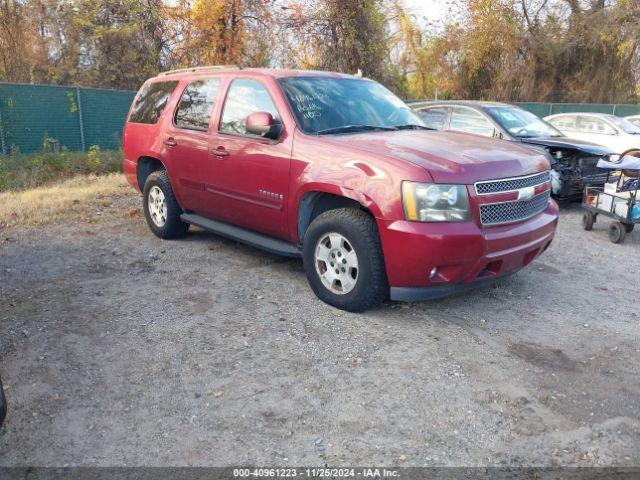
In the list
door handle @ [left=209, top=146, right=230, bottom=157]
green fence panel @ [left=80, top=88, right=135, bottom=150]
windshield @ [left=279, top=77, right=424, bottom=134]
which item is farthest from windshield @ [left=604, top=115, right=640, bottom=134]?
green fence panel @ [left=80, top=88, right=135, bottom=150]

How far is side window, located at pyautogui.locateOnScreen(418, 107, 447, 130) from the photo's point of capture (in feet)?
32.1

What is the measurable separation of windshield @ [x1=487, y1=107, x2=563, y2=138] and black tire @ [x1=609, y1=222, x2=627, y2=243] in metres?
2.34

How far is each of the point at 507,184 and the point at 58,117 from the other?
12.9 metres

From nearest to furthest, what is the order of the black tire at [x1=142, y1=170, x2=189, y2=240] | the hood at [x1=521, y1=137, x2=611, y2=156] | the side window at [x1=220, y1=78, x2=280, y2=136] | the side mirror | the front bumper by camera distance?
the front bumper → the side mirror → the side window at [x1=220, y1=78, x2=280, y2=136] → the black tire at [x1=142, y1=170, x2=189, y2=240] → the hood at [x1=521, y1=137, x2=611, y2=156]

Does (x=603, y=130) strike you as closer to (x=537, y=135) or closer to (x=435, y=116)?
(x=537, y=135)

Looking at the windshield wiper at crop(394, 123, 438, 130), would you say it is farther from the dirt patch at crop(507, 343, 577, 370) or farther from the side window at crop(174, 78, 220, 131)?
the dirt patch at crop(507, 343, 577, 370)

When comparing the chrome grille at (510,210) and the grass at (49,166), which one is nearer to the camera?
the chrome grille at (510,210)

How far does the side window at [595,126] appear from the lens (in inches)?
493

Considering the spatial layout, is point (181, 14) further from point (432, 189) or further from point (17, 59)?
point (432, 189)

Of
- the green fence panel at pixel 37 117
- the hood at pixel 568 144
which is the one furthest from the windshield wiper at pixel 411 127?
the green fence panel at pixel 37 117

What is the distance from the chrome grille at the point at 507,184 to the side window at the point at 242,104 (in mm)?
1963

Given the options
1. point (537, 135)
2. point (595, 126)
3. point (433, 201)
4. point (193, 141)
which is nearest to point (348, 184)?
point (433, 201)

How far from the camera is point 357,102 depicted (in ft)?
17.7

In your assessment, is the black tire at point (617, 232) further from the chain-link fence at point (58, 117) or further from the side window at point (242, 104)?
the chain-link fence at point (58, 117)
